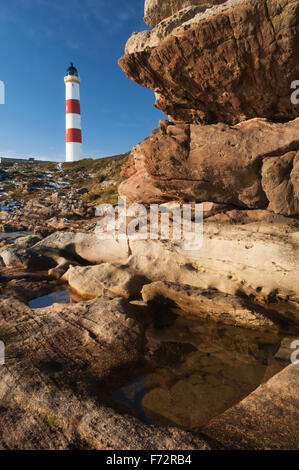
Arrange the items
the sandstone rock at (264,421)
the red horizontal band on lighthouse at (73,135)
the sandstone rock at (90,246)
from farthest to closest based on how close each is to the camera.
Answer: the red horizontal band on lighthouse at (73,135)
the sandstone rock at (90,246)
the sandstone rock at (264,421)

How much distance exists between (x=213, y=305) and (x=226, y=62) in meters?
6.59

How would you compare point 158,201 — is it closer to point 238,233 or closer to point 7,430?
point 238,233

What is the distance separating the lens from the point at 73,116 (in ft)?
178

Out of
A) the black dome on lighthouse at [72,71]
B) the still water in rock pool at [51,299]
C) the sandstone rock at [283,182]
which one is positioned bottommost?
the still water in rock pool at [51,299]

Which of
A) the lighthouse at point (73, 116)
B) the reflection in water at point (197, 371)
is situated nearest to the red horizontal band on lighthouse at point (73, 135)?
the lighthouse at point (73, 116)

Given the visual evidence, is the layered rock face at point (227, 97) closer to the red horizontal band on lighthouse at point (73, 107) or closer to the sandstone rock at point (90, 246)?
the sandstone rock at point (90, 246)

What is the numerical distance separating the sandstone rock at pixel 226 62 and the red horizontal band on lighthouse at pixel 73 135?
157 feet

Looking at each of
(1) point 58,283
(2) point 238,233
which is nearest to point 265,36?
(2) point 238,233

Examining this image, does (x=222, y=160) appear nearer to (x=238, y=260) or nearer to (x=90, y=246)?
(x=238, y=260)

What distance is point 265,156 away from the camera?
7773 mm

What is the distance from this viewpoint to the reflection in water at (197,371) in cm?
432

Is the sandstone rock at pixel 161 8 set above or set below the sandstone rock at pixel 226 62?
above

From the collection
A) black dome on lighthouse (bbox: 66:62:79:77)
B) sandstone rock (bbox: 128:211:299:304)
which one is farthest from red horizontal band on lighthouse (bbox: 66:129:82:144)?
sandstone rock (bbox: 128:211:299:304)
